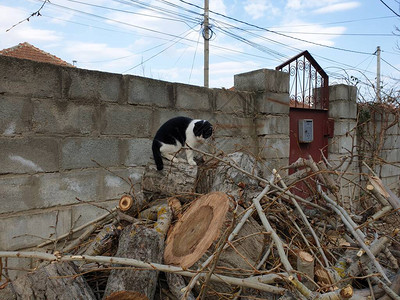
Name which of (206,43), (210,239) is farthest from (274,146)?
(206,43)

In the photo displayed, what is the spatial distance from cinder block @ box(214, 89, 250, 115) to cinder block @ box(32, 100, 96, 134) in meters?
1.74

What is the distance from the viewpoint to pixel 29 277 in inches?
81.1

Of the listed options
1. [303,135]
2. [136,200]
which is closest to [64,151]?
[136,200]

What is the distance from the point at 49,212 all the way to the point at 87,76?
1.30 meters

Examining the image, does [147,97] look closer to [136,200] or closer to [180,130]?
[180,130]

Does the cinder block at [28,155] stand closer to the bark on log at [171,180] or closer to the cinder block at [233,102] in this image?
the bark on log at [171,180]

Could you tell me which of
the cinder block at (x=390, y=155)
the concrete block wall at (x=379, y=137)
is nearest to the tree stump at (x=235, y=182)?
the concrete block wall at (x=379, y=137)

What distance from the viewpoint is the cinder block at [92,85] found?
323 cm

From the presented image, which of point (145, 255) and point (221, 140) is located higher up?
point (221, 140)

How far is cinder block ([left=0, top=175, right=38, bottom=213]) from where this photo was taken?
286 centimetres

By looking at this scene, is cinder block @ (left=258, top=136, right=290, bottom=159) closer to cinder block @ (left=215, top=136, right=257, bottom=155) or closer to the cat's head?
cinder block @ (left=215, top=136, right=257, bottom=155)

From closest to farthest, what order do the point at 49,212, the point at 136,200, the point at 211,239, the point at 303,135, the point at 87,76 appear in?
the point at 211,239
the point at 136,200
the point at 49,212
the point at 87,76
the point at 303,135

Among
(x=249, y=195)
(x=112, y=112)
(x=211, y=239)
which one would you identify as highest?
(x=112, y=112)

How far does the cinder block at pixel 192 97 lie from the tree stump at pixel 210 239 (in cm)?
182
